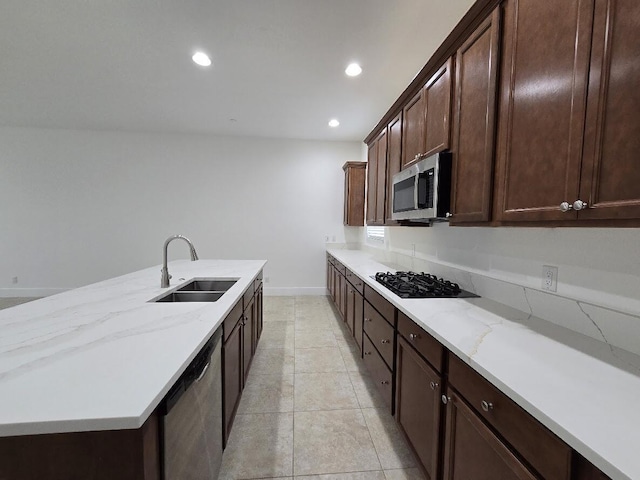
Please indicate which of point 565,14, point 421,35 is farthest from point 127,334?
point 421,35

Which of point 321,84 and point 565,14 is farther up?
point 321,84

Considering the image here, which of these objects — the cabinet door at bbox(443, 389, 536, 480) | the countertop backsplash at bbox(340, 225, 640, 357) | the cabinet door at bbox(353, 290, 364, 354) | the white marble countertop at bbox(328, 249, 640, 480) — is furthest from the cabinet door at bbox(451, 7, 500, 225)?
the cabinet door at bbox(353, 290, 364, 354)

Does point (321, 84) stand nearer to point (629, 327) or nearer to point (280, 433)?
point (629, 327)

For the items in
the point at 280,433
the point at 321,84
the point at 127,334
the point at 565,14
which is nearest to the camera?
the point at 565,14

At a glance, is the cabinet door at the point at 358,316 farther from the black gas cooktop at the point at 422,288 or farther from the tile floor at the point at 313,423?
the black gas cooktop at the point at 422,288

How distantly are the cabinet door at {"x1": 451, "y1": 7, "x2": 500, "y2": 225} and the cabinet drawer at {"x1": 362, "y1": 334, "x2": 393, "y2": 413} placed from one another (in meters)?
1.10

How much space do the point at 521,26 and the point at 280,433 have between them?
2.55 meters

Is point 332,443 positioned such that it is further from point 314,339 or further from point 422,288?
point 314,339

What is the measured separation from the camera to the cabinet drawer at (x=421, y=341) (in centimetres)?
116

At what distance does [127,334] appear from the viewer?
106 cm

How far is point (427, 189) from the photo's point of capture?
1811 mm

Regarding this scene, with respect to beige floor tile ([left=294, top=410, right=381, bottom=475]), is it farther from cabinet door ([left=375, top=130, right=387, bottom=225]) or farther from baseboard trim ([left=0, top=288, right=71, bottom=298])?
baseboard trim ([left=0, top=288, right=71, bottom=298])

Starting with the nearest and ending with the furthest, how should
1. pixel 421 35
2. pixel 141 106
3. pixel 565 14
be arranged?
pixel 565 14, pixel 421 35, pixel 141 106

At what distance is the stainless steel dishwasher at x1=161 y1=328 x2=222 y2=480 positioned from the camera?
2.70 feet
